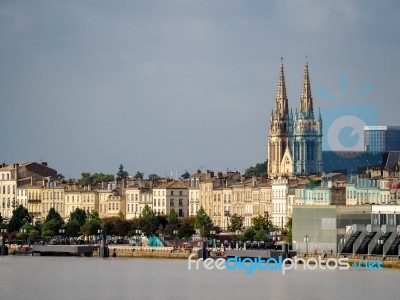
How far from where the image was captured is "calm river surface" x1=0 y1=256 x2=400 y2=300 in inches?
3506

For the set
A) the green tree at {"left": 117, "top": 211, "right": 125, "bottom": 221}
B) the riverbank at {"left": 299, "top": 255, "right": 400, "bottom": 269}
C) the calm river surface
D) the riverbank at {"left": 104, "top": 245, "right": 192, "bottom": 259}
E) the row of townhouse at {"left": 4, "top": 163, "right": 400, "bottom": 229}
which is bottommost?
the calm river surface

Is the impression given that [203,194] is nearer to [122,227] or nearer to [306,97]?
A: [122,227]

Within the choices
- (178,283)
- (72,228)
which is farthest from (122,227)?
(178,283)

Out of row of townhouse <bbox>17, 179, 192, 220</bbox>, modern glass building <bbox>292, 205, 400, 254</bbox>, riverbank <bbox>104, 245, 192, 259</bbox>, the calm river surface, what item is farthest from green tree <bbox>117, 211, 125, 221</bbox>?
the calm river surface

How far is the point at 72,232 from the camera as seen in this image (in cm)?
14662

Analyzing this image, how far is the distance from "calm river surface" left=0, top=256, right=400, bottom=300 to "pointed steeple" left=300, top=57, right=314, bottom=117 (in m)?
73.3

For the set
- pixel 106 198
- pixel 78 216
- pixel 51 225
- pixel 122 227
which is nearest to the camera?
pixel 122 227

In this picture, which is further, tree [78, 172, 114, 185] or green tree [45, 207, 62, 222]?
tree [78, 172, 114, 185]

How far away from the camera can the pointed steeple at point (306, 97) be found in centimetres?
18450

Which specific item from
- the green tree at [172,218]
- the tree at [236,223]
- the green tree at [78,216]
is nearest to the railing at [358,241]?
the tree at [236,223]

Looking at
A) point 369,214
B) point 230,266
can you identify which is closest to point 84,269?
point 230,266

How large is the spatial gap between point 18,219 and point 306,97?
1537 inches

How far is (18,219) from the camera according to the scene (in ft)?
508

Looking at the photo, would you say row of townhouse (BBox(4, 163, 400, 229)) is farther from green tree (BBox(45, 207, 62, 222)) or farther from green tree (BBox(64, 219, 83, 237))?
green tree (BBox(64, 219, 83, 237))
